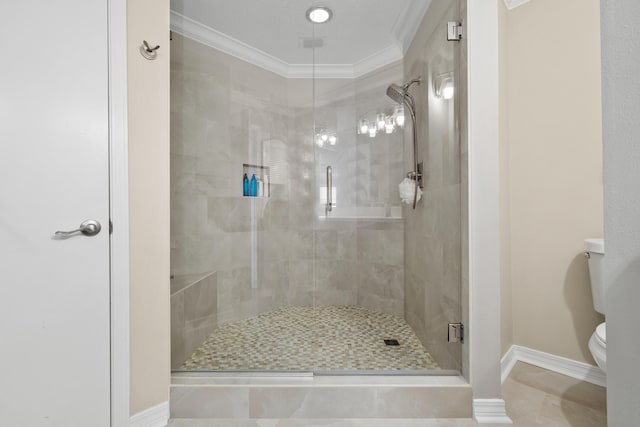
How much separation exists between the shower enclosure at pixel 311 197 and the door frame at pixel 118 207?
367mm

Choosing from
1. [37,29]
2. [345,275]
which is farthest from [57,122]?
[345,275]

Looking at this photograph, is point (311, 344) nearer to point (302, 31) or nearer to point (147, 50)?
point (147, 50)

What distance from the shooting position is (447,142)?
1714 mm

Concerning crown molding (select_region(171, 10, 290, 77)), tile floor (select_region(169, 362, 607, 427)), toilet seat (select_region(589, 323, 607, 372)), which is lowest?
tile floor (select_region(169, 362, 607, 427))

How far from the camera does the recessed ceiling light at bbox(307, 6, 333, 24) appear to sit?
7.23 ft

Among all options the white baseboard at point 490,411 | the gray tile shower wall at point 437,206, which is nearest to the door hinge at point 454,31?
the gray tile shower wall at point 437,206

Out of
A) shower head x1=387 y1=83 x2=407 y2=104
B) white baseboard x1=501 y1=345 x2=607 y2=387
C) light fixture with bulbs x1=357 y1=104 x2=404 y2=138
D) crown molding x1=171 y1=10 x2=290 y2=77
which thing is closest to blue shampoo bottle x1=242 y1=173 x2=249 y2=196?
crown molding x1=171 y1=10 x2=290 y2=77

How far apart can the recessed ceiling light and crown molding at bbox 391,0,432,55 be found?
0.55 meters

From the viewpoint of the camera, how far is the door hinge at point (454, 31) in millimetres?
1543

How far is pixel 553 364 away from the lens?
6.01 ft

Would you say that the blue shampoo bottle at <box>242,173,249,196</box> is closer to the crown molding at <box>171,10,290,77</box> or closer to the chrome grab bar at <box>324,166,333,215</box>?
the chrome grab bar at <box>324,166,333,215</box>

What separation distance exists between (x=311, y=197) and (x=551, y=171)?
1.78m

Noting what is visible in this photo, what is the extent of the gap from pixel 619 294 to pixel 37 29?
1.87 metres

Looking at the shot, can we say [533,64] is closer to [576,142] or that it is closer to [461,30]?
[576,142]
